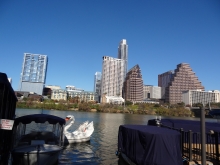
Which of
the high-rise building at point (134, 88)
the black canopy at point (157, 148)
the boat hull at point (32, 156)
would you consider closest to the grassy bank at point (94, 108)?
the high-rise building at point (134, 88)

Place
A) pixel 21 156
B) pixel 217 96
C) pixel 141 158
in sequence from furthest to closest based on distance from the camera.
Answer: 1. pixel 217 96
2. pixel 21 156
3. pixel 141 158

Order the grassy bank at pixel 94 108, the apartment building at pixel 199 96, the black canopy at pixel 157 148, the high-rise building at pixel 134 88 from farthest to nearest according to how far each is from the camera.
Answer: the high-rise building at pixel 134 88
the apartment building at pixel 199 96
the grassy bank at pixel 94 108
the black canopy at pixel 157 148

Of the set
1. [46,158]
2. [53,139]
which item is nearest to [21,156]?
[46,158]

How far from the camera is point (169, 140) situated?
9320 millimetres

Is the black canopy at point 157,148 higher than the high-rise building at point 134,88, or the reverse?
the high-rise building at point 134,88

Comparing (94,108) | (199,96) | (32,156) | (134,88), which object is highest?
(134,88)

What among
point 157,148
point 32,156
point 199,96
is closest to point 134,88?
point 199,96

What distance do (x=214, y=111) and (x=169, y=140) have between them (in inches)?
449

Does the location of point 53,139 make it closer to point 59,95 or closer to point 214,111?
point 214,111

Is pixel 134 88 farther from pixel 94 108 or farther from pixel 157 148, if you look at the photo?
pixel 157 148

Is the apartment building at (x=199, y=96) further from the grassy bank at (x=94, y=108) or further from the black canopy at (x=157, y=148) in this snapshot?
the black canopy at (x=157, y=148)

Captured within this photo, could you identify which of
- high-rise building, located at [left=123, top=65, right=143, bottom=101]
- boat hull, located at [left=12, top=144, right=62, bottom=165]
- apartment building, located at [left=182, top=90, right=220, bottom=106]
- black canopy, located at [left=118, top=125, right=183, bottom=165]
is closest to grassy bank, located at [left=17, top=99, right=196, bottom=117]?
high-rise building, located at [left=123, top=65, right=143, bottom=101]

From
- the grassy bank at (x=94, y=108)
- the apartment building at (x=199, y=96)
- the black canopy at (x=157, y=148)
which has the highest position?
the apartment building at (x=199, y=96)

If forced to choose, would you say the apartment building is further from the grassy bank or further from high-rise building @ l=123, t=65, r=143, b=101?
the grassy bank
